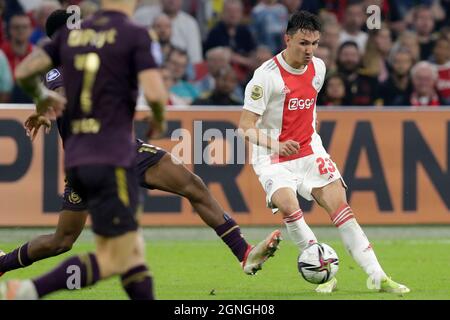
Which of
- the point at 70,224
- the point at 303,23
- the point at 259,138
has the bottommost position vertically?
the point at 70,224

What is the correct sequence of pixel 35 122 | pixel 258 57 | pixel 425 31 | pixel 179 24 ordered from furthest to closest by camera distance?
1. pixel 425 31
2. pixel 179 24
3. pixel 258 57
4. pixel 35 122

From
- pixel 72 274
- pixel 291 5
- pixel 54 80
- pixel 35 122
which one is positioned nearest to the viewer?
pixel 72 274

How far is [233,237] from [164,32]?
26.1 ft

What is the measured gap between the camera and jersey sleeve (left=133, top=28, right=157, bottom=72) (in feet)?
22.2

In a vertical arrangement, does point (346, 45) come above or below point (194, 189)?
above

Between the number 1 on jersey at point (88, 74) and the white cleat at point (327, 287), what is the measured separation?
3.46 meters

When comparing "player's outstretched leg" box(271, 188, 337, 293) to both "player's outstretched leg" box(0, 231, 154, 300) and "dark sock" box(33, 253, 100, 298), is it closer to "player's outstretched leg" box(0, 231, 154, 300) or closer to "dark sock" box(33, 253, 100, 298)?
"player's outstretched leg" box(0, 231, 154, 300)

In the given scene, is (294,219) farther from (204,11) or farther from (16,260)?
(204,11)

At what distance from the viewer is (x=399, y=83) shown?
16906 mm

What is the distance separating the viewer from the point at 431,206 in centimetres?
1473

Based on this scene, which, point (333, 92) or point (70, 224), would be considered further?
point (333, 92)

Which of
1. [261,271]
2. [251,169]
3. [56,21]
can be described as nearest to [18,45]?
[251,169]

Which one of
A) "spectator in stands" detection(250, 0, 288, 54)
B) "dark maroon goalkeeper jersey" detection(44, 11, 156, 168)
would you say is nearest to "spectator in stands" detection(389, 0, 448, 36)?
"spectator in stands" detection(250, 0, 288, 54)

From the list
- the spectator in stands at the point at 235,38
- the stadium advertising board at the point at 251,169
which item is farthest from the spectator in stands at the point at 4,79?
the spectator in stands at the point at 235,38
